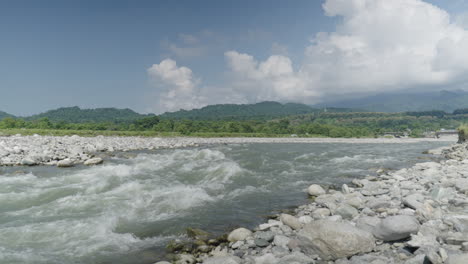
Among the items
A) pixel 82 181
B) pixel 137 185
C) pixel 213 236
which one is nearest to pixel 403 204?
pixel 213 236

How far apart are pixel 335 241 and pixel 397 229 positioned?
144 centimetres

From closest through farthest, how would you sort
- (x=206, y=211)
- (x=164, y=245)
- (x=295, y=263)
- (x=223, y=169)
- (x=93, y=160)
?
(x=295, y=263) → (x=164, y=245) → (x=206, y=211) → (x=223, y=169) → (x=93, y=160)

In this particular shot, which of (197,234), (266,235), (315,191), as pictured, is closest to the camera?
(266,235)

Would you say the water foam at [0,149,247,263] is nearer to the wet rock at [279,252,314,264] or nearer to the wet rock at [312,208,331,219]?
the wet rock at [279,252,314,264]

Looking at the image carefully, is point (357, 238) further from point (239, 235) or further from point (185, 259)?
point (185, 259)

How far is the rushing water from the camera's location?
20.8 feet

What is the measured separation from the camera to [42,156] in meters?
19.4

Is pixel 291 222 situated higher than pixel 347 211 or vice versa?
pixel 347 211

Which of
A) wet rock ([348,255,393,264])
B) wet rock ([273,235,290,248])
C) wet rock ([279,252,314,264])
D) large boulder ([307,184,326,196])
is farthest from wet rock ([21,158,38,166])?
wet rock ([348,255,393,264])

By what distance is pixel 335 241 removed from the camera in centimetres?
514

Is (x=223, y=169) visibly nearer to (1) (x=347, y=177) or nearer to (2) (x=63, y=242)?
(1) (x=347, y=177)

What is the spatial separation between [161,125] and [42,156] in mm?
59181

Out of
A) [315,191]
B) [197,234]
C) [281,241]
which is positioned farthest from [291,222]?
[315,191]

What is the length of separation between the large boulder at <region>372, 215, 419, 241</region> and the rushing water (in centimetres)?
357
